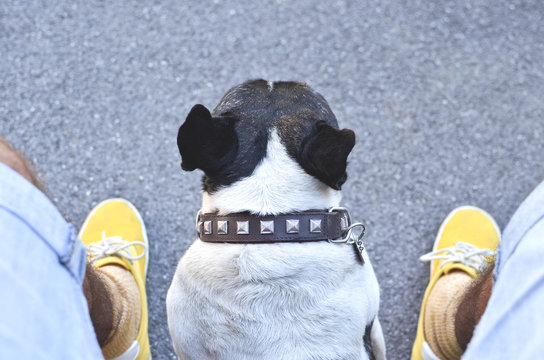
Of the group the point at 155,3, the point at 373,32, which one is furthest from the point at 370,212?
the point at 155,3

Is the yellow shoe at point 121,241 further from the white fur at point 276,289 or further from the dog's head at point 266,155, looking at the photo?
the dog's head at point 266,155

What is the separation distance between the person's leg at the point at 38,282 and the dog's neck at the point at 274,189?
0.45 m

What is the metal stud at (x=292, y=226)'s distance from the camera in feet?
4.92

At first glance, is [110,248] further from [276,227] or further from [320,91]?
[320,91]

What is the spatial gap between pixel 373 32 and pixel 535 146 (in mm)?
1115

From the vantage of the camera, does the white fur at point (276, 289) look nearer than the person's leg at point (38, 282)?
No

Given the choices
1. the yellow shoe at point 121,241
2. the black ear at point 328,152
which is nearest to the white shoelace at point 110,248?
the yellow shoe at point 121,241

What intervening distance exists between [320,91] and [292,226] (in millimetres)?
1584

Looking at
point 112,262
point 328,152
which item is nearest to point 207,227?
point 328,152

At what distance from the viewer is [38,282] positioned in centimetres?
116

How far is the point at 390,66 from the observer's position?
3.03m

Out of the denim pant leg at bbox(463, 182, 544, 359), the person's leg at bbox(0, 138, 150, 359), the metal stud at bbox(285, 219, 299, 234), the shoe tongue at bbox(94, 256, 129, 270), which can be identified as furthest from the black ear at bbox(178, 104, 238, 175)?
the shoe tongue at bbox(94, 256, 129, 270)

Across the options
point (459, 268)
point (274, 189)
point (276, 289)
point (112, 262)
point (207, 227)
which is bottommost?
point (459, 268)

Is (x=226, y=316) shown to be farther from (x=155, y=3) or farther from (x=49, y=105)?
(x=155, y=3)
